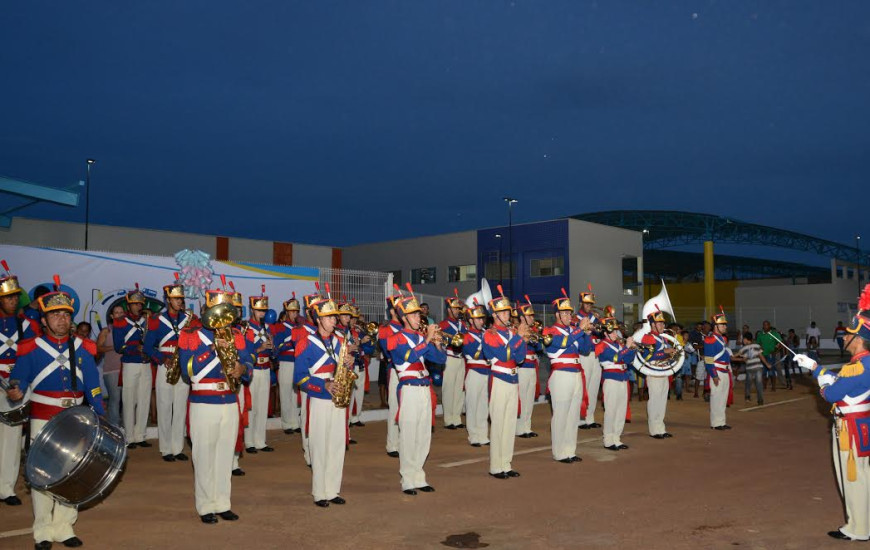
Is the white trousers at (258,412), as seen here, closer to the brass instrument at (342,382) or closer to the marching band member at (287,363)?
the marching band member at (287,363)

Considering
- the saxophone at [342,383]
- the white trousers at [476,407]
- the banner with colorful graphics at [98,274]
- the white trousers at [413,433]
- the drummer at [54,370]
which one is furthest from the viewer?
the banner with colorful graphics at [98,274]

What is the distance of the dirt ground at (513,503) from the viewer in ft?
21.2

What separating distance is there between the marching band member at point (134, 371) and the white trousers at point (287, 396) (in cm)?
231

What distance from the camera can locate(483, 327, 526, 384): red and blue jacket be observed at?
945cm

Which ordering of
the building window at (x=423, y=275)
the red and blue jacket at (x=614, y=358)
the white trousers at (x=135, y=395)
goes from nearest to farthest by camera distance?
the white trousers at (x=135, y=395) → the red and blue jacket at (x=614, y=358) → the building window at (x=423, y=275)

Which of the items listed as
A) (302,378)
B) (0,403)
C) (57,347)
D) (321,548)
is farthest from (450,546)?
(0,403)

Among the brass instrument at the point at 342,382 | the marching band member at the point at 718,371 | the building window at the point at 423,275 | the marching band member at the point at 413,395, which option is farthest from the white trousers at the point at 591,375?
the building window at the point at 423,275

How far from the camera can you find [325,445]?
7.68m

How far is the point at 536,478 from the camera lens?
9062mm

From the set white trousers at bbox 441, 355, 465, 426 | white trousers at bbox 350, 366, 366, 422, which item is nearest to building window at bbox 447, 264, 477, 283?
white trousers at bbox 441, 355, 465, 426

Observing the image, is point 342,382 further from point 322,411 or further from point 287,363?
point 287,363

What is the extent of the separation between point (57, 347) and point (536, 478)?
558 centimetres

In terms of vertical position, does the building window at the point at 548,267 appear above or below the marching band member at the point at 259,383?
above

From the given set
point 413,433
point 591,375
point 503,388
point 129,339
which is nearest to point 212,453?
point 413,433
